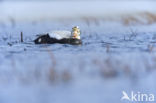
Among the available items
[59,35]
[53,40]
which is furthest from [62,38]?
[53,40]

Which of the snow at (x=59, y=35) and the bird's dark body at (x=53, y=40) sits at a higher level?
the snow at (x=59, y=35)

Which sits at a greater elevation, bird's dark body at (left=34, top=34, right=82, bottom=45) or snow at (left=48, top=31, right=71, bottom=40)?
snow at (left=48, top=31, right=71, bottom=40)

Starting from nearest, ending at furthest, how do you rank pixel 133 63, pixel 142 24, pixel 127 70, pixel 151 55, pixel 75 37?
pixel 127 70 → pixel 133 63 → pixel 151 55 → pixel 75 37 → pixel 142 24

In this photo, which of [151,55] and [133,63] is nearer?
[133,63]

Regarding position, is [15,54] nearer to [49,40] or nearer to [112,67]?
[49,40]

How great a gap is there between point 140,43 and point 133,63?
2.90 metres

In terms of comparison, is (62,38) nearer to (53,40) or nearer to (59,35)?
(59,35)

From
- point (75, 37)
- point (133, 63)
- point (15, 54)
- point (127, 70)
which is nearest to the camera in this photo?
point (127, 70)

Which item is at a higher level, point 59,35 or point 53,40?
point 59,35

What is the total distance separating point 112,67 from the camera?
5547 millimetres

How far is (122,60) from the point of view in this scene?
246 inches

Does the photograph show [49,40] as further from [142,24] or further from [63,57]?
[142,24]

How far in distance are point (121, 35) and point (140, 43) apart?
1648 millimetres

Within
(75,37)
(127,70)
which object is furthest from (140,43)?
(127,70)
